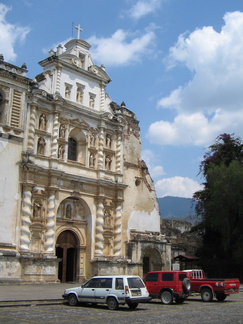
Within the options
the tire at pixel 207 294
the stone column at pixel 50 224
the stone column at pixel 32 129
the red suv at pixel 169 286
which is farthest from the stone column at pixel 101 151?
the tire at pixel 207 294

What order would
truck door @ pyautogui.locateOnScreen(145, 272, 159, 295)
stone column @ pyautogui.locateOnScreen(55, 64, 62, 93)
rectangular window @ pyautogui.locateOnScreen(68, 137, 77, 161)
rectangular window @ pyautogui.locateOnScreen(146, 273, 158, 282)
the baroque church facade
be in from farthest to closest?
rectangular window @ pyautogui.locateOnScreen(68, 137, 77, 161)
stone column @ pyautogui.locateOnScreen(55, 64, 62, 93)
the baroque church facade
rectangular window @ pyautogui.locateOnScreen(146, 273, 158, 282)
truck door @ pyautogui.locateOnScreen(145, 272, 159, 295)

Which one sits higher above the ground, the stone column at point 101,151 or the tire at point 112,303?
the stone column at point 101,151

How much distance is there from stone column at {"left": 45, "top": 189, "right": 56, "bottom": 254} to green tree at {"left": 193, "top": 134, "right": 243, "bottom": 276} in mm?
13137

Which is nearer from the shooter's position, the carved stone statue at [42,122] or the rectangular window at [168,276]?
the rectangular window at [168,276]

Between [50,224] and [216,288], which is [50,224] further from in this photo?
[216,288]

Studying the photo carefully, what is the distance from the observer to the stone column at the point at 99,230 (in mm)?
29094

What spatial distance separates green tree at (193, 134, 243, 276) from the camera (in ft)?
106

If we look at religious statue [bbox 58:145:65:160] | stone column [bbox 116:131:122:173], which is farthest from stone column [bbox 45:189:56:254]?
stone column [bbox 116:131:122:173]

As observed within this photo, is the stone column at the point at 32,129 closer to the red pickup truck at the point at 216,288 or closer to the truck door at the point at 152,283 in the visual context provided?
the truck door at the point at 152,283

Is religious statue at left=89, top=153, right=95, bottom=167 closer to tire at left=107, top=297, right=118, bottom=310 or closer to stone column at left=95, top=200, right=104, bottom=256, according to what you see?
stone column at left=95, top=200, right=104, bottom=256

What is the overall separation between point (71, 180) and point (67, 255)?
17.0 feet

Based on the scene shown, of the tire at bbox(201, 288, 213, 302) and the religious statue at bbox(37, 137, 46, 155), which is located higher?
the religious statue at bbox(37, 137, 46, 155)

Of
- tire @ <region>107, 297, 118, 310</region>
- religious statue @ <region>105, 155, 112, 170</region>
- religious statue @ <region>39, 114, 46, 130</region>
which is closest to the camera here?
tire @ <region>107, 297, 118, 310</region>

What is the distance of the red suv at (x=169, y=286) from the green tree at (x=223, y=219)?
15.4 meters
